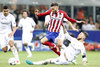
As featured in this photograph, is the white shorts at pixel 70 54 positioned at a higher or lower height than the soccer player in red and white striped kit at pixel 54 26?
lower

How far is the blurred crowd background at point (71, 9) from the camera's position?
2720 centimetres

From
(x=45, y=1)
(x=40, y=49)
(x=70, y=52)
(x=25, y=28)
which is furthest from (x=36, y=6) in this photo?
(x=70, y=52)

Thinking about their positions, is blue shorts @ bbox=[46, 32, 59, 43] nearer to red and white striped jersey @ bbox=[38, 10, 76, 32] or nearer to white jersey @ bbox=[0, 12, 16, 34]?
red and white striped jersey @ bbox=[38, 10, 76, 32]

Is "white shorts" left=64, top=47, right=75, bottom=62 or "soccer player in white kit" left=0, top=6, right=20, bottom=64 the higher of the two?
"soccer player in white kit" left=0, top=6, right=20, bottom=64

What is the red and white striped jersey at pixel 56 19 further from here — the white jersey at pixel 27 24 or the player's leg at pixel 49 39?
the white jersey at pixel 27 24

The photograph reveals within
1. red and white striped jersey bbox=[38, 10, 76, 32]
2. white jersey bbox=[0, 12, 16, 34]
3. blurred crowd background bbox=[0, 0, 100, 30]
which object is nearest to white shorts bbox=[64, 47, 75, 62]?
red and white striped jersey bbox=[38, 10, 76, 32]

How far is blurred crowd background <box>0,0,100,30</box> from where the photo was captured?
89.2 feet

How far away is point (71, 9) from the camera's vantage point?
28.2m

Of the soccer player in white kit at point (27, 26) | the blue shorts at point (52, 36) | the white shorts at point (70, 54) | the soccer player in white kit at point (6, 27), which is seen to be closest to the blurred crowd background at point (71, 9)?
the soccer player in white kit at point (27, 26)

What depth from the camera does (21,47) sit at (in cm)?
2655

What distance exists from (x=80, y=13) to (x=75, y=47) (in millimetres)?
14332

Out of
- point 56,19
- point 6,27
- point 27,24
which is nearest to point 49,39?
point 56,19

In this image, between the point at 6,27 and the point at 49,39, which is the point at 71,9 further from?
the point at 6,27

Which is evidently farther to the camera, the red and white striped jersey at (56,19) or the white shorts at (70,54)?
the red and white striped jersey at (56,19)
